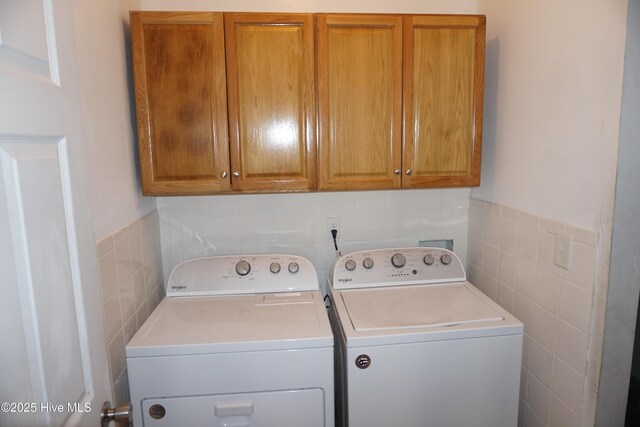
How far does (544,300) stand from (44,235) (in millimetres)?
1542

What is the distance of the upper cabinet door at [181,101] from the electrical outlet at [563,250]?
4.08 ft

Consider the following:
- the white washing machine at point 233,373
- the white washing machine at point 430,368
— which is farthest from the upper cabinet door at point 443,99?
the white washing machine at point 233,373

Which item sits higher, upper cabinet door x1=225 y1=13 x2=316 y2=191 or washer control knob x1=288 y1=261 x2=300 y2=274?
upper cabinet door x1=225 y1=13 x2=316 y2=191

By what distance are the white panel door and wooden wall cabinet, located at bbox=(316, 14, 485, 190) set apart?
0.95 meters

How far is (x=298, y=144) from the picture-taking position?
5.24ft

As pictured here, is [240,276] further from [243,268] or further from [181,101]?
[181,101]

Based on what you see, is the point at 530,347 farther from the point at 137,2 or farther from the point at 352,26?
the point at 137,2

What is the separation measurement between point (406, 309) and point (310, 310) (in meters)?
0.38

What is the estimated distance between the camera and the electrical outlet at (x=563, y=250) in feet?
4.26

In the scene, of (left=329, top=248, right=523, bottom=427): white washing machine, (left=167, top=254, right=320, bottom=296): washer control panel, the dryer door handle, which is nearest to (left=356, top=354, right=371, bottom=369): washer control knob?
(left=329, top=248, right=523, bottom=427): white washing machine

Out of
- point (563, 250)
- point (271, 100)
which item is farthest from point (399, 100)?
point (563, 250)

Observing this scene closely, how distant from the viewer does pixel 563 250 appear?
1328mm

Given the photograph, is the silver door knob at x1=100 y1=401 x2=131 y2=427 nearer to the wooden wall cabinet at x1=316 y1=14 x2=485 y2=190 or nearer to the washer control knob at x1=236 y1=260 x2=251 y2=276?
the washer control knob at x1=236 y1=260 x2=251 y2=276

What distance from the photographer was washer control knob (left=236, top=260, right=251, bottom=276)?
174cm
